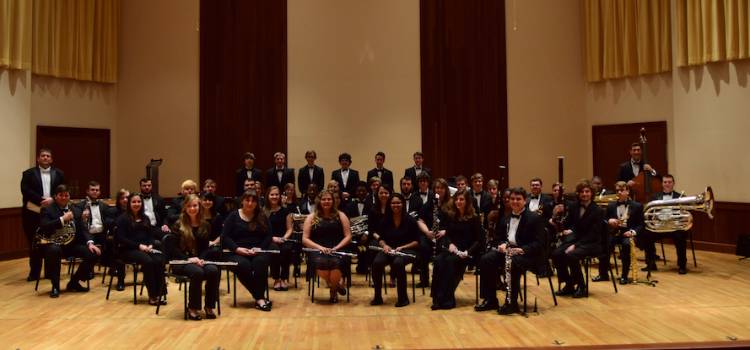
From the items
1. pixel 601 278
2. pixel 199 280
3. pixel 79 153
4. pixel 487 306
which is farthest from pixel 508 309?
pixel 79 153

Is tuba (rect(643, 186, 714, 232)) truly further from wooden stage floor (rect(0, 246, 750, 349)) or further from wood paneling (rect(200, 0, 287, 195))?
wood paneling (rect(200, 0, 287, 195))

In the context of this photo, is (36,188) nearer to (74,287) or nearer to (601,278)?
(74,287)

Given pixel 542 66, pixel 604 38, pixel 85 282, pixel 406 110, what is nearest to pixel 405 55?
pixel 406 110

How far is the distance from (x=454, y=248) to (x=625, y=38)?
6.58 m

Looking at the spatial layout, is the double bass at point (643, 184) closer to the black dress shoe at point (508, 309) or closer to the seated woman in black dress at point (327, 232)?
the black dress shoe at point (508, 309)

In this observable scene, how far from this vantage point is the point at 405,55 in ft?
39.5

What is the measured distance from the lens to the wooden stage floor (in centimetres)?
525

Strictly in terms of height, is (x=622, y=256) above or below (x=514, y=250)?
below

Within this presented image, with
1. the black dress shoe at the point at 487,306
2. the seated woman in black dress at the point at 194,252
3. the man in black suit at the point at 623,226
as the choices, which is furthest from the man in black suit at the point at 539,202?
the seated woman in black dress at the point at 194,252

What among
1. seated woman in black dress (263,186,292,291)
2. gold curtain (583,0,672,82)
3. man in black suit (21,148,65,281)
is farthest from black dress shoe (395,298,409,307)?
gold curtain (583,0,672,82)

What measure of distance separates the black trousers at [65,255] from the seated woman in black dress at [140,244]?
66cm

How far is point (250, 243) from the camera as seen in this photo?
6754 millimetres

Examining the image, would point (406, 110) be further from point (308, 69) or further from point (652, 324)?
point (652, 324)

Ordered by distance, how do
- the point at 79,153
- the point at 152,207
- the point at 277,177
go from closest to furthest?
the point at 152,207
the point at 277,177
the point at 79,153
